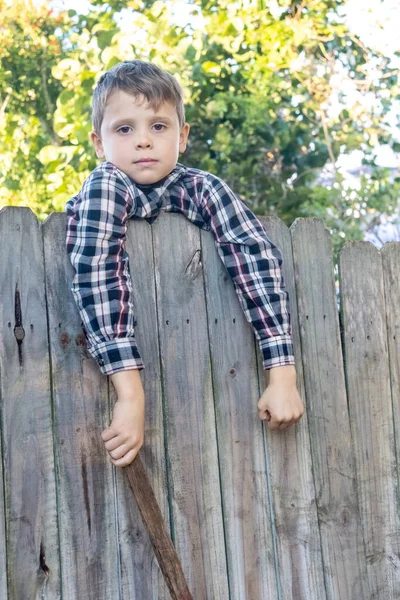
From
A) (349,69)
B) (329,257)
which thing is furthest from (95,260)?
(349,69)

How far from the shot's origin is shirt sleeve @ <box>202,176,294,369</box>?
2.86 meters

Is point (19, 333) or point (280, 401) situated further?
point (280, 401)

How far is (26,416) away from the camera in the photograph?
2574 millimetres

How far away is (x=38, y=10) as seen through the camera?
638 cm

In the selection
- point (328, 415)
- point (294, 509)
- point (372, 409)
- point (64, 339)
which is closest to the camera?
point (64, 339)

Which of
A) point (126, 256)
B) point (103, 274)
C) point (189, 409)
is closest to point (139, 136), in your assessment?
point (126, 256)

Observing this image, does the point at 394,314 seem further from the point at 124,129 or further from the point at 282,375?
the point at 124,129

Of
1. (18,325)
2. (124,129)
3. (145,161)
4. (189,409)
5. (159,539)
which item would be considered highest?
(124,129)

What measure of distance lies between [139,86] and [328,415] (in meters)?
1.33

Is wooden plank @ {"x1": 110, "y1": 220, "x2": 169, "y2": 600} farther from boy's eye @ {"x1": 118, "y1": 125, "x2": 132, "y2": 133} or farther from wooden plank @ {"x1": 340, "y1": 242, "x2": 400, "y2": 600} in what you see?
wooden plank @ {"x1": 340, "y1": 242, "x2": 400, "y2": 600}

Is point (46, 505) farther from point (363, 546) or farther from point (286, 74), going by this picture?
point (286, 74)

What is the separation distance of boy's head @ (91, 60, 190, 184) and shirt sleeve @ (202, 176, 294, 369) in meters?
0.21

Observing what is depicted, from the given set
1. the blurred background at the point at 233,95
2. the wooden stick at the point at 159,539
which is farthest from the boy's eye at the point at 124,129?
the blurred background at the point at 233,95

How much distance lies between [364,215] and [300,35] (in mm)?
1512
